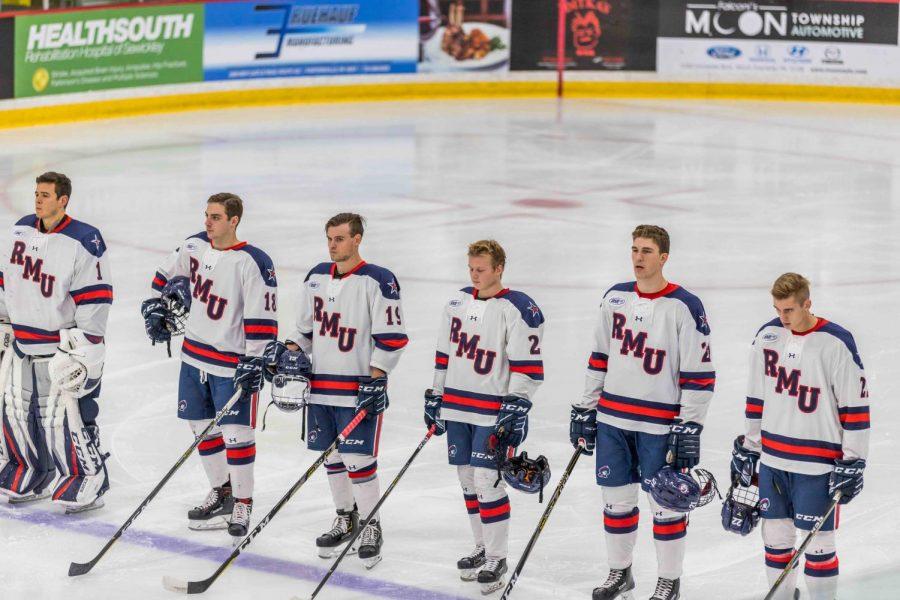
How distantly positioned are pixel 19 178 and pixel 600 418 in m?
9.68

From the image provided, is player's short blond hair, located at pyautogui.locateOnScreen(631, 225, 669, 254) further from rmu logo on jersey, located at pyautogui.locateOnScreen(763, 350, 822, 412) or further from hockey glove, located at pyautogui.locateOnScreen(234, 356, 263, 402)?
hockey glove, located at pyautogui.locateOnScreen(234, 356, 263, 402)

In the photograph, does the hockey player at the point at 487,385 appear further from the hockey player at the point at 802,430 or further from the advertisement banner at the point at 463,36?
the advertisement banner at the point at 463,36

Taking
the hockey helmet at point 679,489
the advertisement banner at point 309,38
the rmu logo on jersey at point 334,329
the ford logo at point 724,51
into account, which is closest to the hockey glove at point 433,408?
the rmu logo on jersey at point 334,329

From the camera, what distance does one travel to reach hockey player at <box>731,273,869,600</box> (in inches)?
199

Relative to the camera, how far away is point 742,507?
5234mm

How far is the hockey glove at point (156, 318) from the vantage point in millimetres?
6301

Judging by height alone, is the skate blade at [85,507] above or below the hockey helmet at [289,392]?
below

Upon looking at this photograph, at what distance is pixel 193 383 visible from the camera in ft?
20.7

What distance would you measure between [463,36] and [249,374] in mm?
15006

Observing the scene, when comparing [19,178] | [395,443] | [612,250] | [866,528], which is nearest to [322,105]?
[19,178]

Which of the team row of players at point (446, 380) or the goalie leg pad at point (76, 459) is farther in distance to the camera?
the goalie leg pad at point (76, 459)

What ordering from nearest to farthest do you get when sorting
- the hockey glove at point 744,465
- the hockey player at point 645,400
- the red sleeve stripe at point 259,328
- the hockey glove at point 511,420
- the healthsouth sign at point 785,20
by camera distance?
the hockey glove at point 744,465
the hockey player at point 645,400
the hockey glove at point 511,420
the red sleeve stripe at point 259,328
the healthsouth sign at point 785,20

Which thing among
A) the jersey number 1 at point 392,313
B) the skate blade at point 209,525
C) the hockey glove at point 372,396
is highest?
the jersey number 1 at point 392,313

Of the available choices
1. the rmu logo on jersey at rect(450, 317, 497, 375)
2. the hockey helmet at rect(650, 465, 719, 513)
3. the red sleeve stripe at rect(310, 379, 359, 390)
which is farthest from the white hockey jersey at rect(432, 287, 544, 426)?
the hockey helmet at rect(650, 465, 719, 513)
